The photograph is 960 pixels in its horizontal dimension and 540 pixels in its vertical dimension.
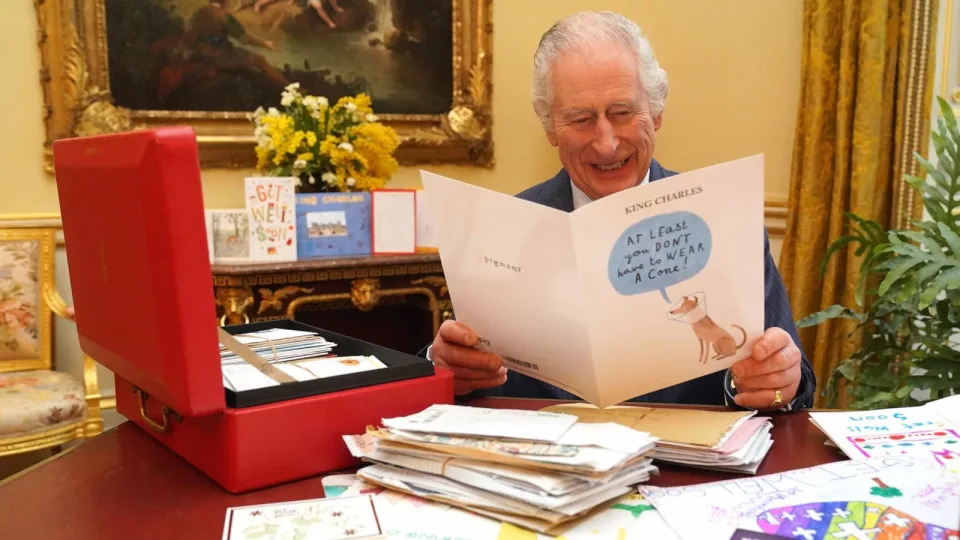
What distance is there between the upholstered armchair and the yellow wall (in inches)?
8.7

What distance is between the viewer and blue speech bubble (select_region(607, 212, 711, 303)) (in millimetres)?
1021

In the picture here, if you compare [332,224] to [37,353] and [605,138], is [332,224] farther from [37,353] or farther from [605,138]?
[605,138]

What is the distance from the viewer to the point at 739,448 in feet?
3.28

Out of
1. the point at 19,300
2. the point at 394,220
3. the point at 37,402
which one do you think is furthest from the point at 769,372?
the point at 19,300

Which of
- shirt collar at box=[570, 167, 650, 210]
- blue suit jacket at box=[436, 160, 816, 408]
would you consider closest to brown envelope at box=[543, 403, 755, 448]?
Result: blue suit jacket at box=[436, 160, 816, 408]

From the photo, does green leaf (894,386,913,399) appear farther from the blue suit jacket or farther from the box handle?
the box handle

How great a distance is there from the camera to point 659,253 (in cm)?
104

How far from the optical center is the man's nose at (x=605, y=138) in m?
1.60

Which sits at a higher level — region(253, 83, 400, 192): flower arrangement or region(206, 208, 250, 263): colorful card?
region(253, 83, 400, 192): flower arrangement

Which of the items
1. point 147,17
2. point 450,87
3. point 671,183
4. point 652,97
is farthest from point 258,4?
point 671,183

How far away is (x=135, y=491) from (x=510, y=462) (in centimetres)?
46

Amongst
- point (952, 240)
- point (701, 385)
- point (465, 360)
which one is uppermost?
point (952, 240)

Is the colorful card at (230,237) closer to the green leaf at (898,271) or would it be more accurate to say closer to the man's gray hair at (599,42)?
the man's gray hair at (599,42)

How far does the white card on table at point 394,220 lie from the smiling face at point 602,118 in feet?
4.81
